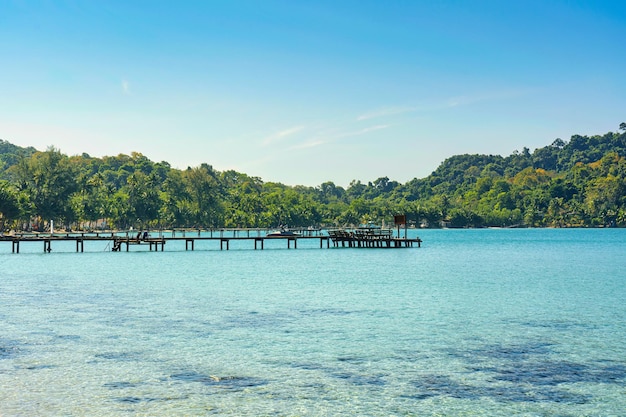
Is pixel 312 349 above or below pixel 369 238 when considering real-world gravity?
below

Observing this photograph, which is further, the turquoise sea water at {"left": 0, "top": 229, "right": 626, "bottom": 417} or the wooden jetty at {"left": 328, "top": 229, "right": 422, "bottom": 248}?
the wooden jetty at {"left": 328, "top": 229, "right": 422, "bottom": 248}

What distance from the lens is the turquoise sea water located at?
1441cm

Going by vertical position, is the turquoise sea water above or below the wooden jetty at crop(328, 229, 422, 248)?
below

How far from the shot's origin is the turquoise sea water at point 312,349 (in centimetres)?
1441

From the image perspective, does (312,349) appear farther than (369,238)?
No

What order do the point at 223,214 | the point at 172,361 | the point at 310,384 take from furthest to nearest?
1. the point at 223,214
2. the point at 172,361
3. the point at 310,384

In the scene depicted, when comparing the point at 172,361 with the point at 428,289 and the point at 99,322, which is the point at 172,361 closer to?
the point at 99,322

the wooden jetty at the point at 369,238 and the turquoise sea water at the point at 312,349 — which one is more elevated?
the wooden jetty at the point at 369,238

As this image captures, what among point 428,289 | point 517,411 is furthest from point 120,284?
point 517,411

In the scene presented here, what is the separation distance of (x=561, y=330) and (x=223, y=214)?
512 feet

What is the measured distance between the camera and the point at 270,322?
24.8 m

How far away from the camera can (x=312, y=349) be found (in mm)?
19766

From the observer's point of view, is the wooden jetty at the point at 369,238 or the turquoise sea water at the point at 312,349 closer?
the turquoise sea water at the point at 312,349

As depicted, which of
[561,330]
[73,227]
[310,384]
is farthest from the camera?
[73,227]
